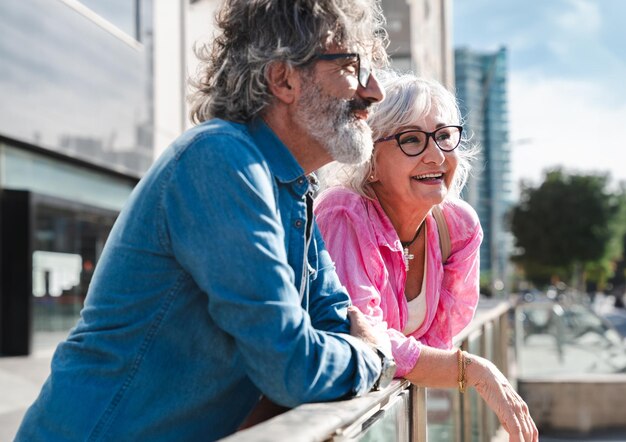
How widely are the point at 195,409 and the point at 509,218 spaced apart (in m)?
54.0

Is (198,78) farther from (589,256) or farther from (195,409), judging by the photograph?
(589,256)

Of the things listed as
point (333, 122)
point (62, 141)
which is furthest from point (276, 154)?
point (62, 141)

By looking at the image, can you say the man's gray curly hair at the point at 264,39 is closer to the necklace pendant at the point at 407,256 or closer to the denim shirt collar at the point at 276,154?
the denim shirt collar at the point at 276,154

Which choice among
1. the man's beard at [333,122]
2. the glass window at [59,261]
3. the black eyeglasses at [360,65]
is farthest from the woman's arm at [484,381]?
the glass window at [59,261]

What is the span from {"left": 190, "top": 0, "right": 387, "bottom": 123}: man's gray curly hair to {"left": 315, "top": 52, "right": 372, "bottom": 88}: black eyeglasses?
21mm

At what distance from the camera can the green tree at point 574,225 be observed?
52062 mm

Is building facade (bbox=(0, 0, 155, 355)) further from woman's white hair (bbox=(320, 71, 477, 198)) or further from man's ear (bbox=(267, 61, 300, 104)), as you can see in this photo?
man's ear (bbox=(267, 61, 300, 104))

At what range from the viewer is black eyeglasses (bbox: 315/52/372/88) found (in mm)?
2025

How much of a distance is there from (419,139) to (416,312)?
0.58 m

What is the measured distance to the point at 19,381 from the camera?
11.8 metres

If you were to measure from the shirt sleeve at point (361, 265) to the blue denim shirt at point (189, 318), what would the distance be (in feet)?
2.33

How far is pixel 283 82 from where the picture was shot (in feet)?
6.63

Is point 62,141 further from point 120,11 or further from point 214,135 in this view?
point 214,135

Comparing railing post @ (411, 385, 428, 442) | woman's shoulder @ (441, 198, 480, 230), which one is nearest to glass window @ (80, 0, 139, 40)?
woman's shoulder @ (441, 198, 480, 230)
